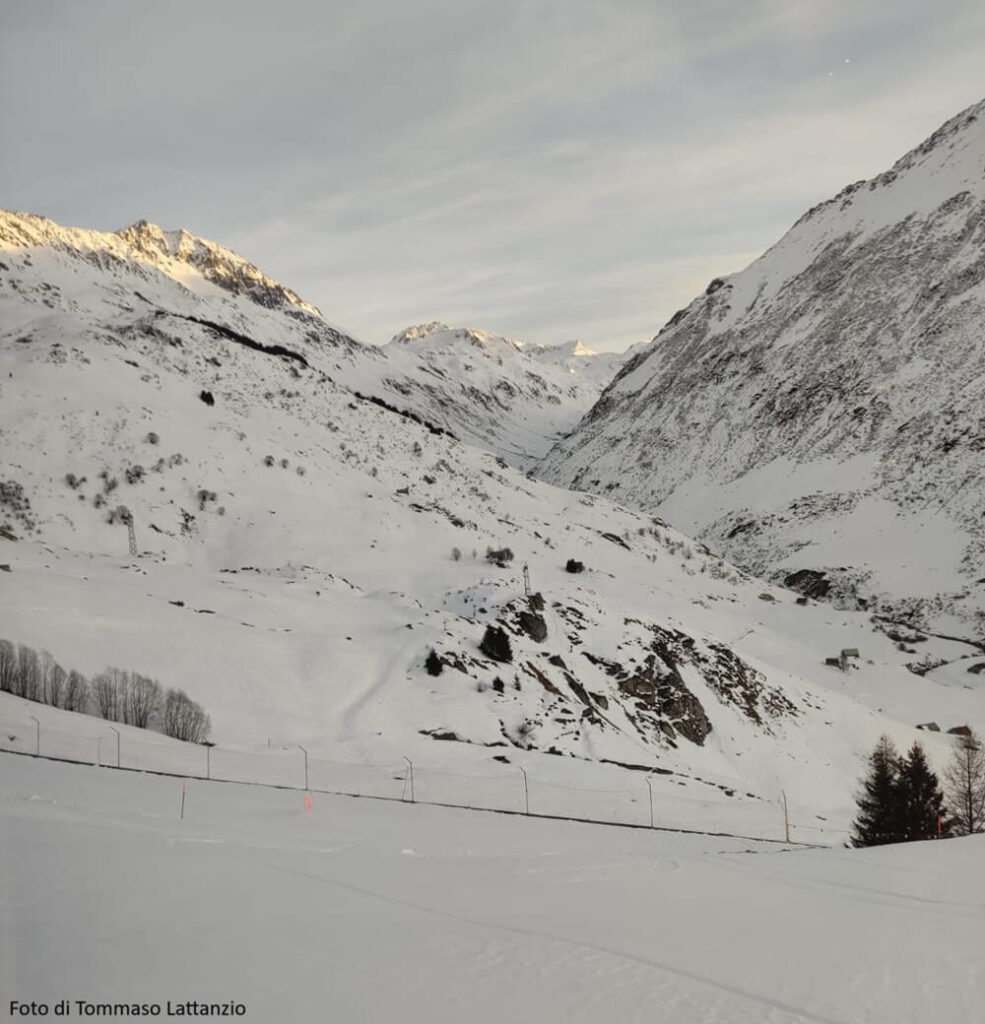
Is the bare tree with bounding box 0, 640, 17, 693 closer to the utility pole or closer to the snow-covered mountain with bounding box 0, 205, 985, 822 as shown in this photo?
the snow-covered mountain with bounding box 0, 205, 985, 822

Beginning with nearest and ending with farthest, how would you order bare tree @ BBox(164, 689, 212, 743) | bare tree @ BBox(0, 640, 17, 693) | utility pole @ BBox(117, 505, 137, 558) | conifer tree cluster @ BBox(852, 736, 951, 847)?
conifer tree cluster @ BBox(852, 736, 951, 847), bare tree @ BBox(164, 689, 212, 743), bare tree @ BBox(0, 640, 17, 693), utility pole @ BBox(117, 505, 137, 558)

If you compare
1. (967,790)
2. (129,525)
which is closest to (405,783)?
(967,790)

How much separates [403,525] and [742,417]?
9099 centimetres

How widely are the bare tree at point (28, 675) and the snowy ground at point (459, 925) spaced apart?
689 inches

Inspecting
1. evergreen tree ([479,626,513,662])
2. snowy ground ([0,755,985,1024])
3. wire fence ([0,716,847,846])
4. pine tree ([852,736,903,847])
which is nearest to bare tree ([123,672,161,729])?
wire fence ([0,716,847,846])

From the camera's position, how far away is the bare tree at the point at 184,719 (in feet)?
108

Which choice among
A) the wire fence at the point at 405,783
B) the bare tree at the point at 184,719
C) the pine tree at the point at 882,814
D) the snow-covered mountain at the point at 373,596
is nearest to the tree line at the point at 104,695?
the bare tree at the point at 184,719

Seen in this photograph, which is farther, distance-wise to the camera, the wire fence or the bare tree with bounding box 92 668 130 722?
the bare tree with bounding box 92 668 130 722

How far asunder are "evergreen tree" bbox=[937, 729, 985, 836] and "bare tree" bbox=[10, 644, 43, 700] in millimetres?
36460

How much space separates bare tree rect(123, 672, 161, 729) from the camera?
3362cm

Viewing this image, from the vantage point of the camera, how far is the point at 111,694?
3412cm

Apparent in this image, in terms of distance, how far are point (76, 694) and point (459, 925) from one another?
28.8m

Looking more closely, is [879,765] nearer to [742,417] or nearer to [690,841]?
[690,841]

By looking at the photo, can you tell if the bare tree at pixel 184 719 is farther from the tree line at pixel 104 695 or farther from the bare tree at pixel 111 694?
the bare tree at pixel 111 694
